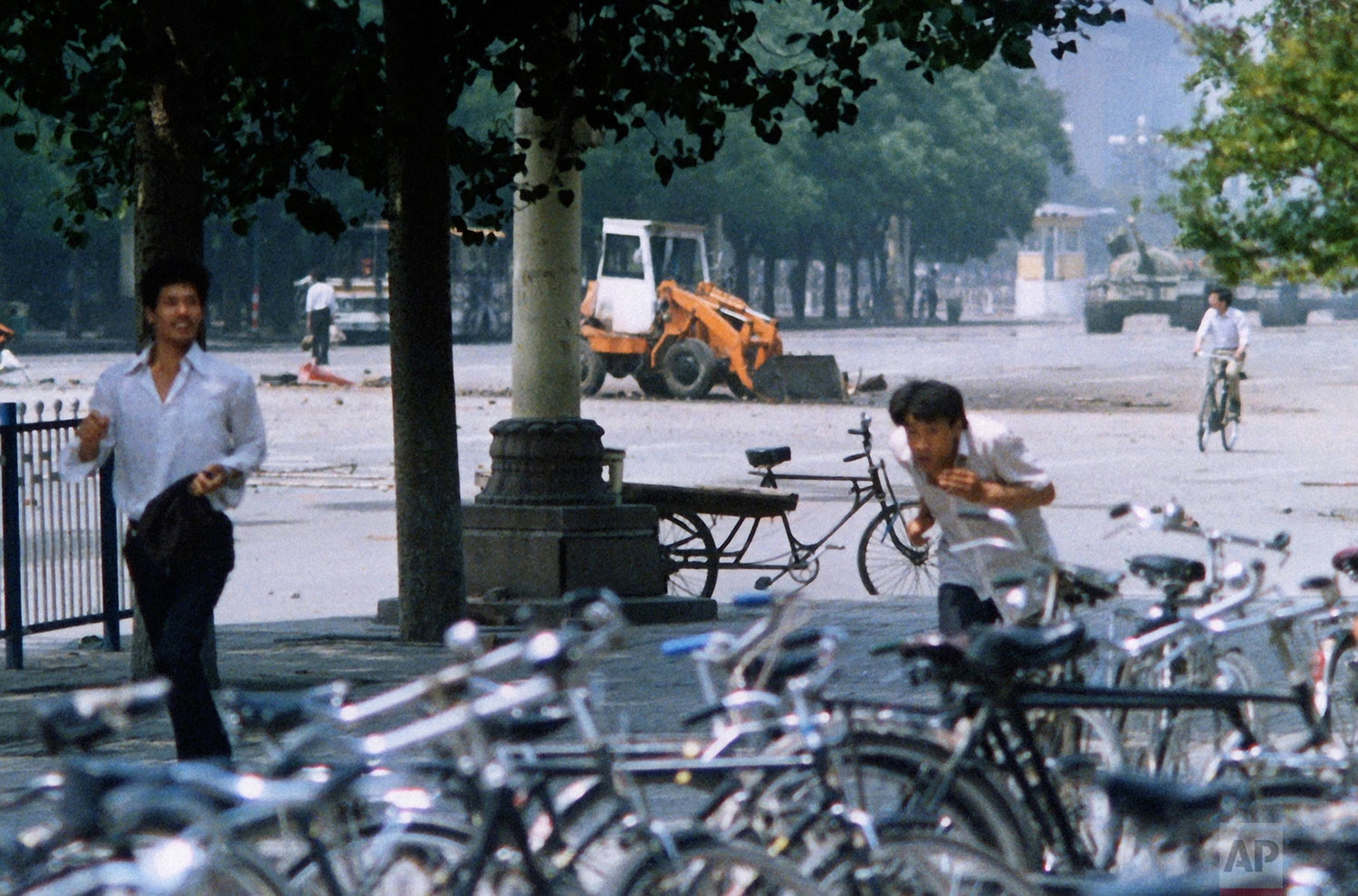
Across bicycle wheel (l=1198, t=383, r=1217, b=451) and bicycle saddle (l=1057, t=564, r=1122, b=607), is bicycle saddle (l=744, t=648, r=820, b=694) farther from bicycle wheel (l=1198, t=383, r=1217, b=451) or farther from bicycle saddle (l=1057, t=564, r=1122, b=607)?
bicycle wheel (l=1198, t=383, r=1217, b=451)

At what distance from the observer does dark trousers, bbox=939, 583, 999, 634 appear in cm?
611

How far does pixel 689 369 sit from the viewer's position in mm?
30344

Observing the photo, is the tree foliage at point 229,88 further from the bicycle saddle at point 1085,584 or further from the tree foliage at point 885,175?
the tree foliage at point 885,175

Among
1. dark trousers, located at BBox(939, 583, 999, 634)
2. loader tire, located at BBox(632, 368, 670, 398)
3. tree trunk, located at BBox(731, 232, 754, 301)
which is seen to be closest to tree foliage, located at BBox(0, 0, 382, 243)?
dark trousers, located at BBox(939, 583, 999, 634)

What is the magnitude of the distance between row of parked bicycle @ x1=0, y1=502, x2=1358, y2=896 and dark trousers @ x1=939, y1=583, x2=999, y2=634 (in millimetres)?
1157

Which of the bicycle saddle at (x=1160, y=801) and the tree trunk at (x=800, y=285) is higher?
the tree trunk at (x=800, y=285)

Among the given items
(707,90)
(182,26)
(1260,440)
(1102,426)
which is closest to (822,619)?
(707,90)

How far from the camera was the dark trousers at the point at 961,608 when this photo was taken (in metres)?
6.11

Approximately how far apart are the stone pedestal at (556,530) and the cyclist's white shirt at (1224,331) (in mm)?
11903

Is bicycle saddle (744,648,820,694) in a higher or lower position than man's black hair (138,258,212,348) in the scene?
lower

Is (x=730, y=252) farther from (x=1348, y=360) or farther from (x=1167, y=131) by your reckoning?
(x=1167, y=131)

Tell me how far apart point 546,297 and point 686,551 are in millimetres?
1918

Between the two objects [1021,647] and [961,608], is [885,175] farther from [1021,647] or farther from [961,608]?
[1021,647]

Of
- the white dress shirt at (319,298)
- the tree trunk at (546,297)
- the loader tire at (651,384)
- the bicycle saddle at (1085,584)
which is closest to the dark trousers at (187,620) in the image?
the bicycle saddle at (1085,584)
